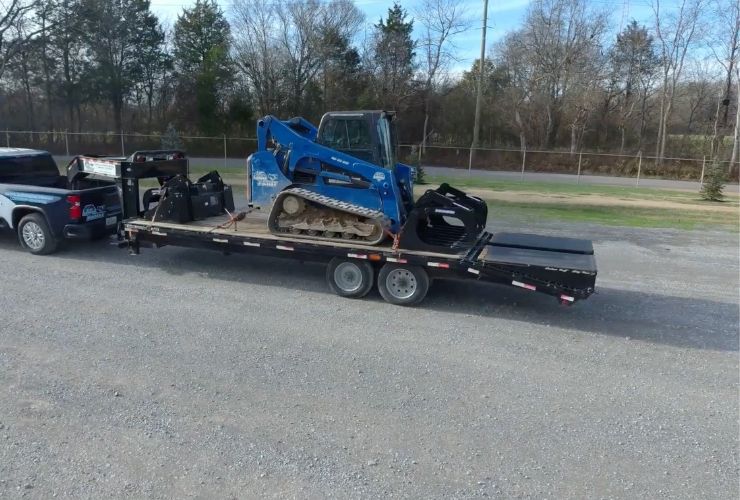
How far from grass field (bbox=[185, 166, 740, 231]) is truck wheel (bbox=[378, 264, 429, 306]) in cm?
841

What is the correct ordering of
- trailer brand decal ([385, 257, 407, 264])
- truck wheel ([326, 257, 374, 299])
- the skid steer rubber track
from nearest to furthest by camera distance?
trailer brand decal ([385, 257, 407, 264])
truck wheel ([326, 257, 374, 299])
the skid steer rubber track

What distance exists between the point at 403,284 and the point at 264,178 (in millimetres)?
2855

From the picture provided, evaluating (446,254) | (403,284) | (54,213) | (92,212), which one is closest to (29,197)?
(54,213)

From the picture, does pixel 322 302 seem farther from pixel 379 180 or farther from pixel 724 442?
pixel 724 442

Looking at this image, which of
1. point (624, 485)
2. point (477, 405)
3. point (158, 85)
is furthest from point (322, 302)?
point (158, 85)

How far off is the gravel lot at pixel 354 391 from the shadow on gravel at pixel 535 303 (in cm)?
4

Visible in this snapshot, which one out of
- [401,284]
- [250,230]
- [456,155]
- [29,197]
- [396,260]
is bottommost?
[401,284]

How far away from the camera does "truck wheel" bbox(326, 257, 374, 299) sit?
730cm

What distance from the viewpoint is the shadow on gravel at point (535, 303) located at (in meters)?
6.49

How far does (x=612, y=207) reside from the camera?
18203 mm

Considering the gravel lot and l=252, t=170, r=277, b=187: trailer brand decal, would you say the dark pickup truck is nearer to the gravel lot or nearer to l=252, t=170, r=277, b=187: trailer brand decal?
the gravel lot

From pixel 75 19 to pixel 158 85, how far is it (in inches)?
315

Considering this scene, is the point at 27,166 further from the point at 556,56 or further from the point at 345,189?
the point at 556,56

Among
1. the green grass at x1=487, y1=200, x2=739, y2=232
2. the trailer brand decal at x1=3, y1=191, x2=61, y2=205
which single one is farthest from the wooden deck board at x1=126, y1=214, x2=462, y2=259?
the green grass at x1=487, y1=200, x2=739, y2=232
